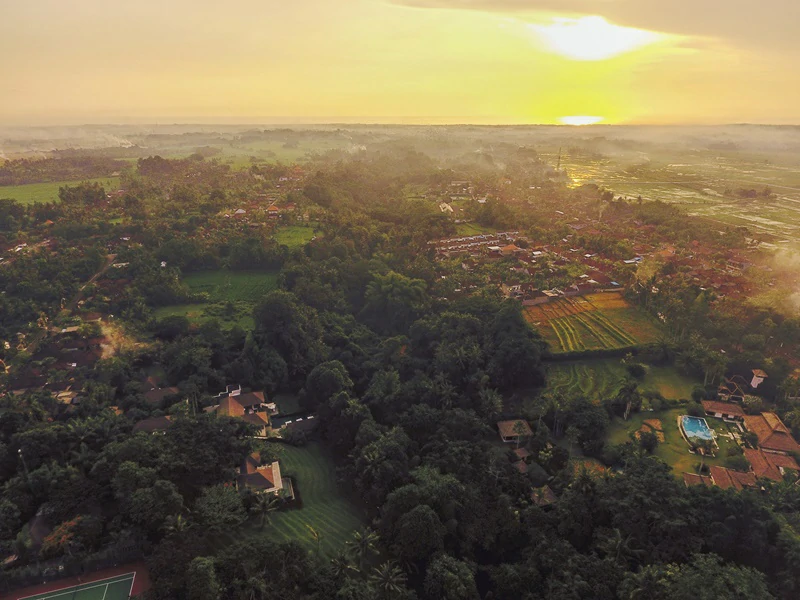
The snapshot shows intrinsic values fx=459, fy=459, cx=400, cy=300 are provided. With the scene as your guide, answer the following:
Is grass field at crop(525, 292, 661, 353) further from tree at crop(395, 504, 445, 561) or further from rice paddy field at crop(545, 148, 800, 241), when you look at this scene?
rice paddy field at crop(545, 148, 800, 241)

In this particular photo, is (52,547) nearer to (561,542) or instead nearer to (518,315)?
(561,542)

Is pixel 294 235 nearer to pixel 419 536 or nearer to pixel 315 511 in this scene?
pixel 315 511

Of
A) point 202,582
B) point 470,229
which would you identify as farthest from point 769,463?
point 470,229

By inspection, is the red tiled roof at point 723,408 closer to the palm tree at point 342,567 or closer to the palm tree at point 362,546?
the palm tree at point 362,546

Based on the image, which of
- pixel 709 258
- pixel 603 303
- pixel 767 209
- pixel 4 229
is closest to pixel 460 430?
pixel 603 303

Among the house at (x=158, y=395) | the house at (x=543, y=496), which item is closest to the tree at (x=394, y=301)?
the house at (x=158, y=395)
